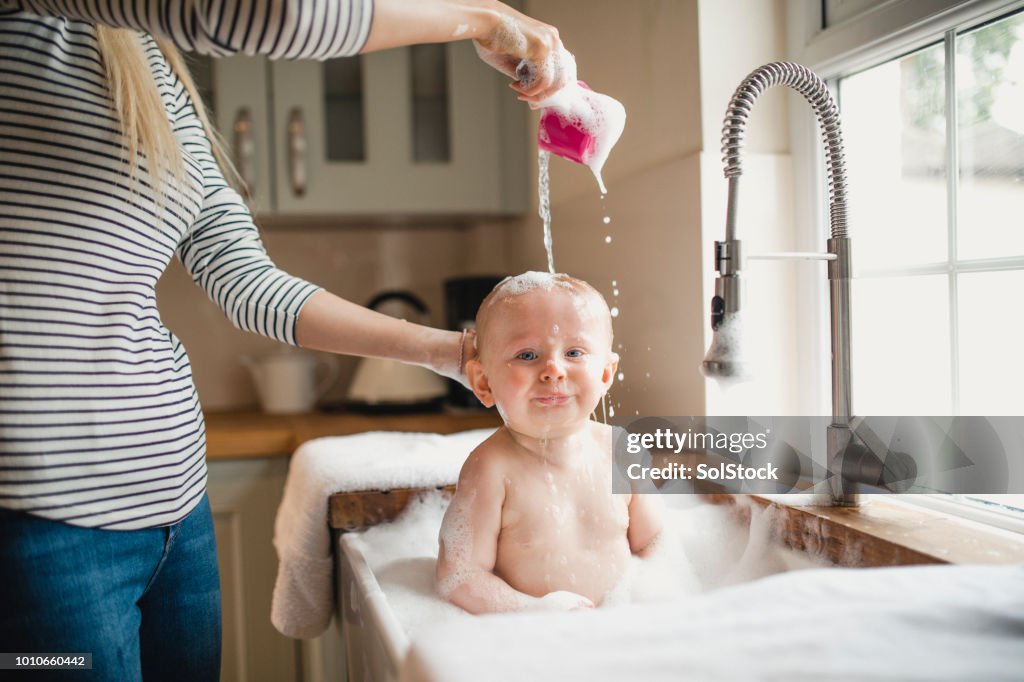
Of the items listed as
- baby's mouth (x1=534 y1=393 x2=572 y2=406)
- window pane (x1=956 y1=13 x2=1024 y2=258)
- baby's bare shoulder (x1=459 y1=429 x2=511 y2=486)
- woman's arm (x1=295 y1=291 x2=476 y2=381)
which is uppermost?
window pane (x1=956 y1=13 x2=1024 y2=258)

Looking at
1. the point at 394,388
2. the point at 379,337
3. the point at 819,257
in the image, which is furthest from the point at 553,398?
the point at 394,388

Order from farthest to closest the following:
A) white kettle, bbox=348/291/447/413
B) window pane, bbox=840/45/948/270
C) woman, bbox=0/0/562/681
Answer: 1. white kettle, bbox=348/291/447/413
2. window pane, bbox=840/45/948/270
3. woman, bbox=0/0/562/681

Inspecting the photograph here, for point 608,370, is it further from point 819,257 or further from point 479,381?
point 819,257

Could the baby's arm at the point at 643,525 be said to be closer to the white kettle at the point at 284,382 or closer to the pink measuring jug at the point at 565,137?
the pink measuring jug at the point at 565,137

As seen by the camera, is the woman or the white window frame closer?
the woman

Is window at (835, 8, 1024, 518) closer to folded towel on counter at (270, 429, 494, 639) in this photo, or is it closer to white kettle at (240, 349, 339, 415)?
folded towel on counter at (270, 429, 494, 639)

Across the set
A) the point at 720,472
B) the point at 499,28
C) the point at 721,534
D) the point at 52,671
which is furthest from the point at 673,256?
the point at 52,671

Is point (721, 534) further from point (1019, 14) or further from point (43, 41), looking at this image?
point (43, 41)

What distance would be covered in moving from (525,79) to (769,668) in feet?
2.01

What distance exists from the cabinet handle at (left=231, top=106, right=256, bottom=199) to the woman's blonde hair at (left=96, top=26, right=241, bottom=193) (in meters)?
1.16

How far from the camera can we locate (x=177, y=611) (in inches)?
35.5

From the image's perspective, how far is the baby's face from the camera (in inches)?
35.9

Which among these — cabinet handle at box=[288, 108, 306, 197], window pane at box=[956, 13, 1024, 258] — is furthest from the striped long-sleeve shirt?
cabinet handle at box=[288, 108, 306, 197]

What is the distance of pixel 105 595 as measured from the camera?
78 cm
